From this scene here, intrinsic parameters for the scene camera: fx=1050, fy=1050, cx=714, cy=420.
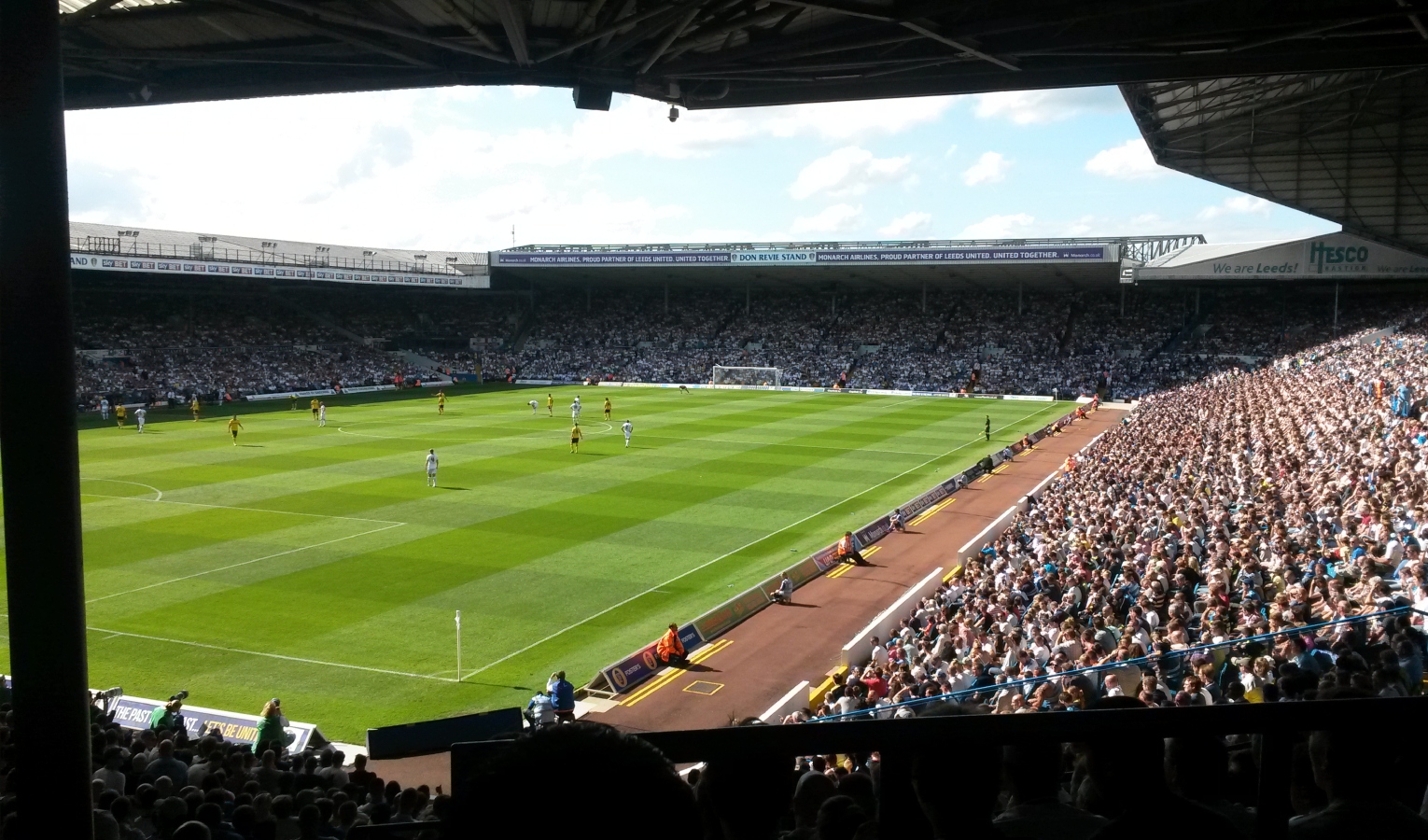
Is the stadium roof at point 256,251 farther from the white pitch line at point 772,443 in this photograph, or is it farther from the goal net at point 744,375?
the white pitch line at point 772,443

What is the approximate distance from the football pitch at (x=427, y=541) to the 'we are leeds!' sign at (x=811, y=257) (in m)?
22.3

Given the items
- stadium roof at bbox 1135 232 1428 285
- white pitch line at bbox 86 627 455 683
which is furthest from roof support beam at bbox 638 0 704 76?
stadium roof at bbox 1135 232 1428 285

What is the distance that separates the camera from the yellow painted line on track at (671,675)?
16953 mm

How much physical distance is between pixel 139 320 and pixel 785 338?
47.3 meters

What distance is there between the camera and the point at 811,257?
77125 millimetres

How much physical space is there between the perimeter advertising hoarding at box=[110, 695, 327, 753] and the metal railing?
53.7m

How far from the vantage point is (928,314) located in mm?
85125

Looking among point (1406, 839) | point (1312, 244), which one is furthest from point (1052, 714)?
point (1312, 244)

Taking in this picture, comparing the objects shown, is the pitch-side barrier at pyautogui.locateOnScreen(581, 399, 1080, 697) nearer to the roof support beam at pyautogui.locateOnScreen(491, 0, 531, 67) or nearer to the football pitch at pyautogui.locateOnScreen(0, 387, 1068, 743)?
the football pitch at pyautogui.locateOnScreen(0, 387, 1068, 743)

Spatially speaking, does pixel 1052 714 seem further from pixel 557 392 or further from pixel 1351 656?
pixel 557 392

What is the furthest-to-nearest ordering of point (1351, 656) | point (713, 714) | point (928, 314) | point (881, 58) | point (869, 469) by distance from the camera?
point (928, 314) → point (869, 469) → point (713, 714) → point (881, 58) → point (1351, 656)

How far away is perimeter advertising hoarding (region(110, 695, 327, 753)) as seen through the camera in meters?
14.5

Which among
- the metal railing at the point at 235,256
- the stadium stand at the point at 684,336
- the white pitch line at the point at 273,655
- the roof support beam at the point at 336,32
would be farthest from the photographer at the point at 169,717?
the metal railing at the point at 235,256

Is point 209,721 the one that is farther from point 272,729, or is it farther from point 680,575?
point 680,575
